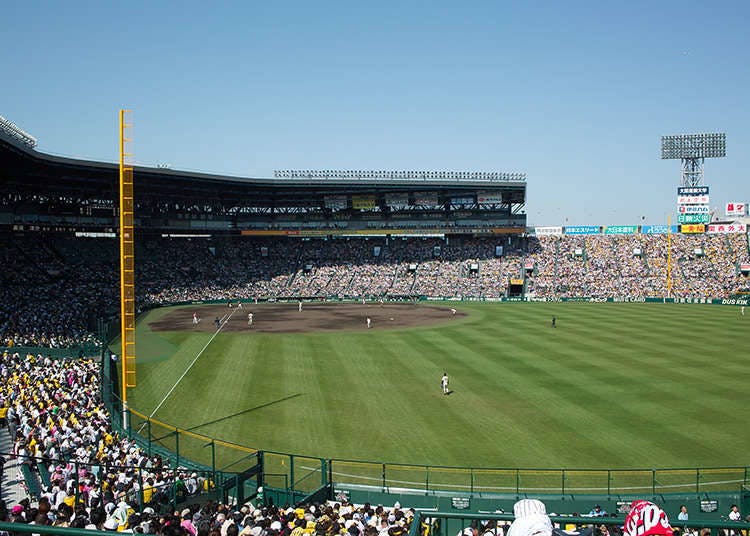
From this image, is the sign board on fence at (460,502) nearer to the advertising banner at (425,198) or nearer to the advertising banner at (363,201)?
the advertising banner at (363,201)

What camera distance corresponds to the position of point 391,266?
89188 millimetres

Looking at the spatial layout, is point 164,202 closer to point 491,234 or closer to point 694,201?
point 491,234

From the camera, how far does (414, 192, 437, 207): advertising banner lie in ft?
298

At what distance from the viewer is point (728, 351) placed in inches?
1533

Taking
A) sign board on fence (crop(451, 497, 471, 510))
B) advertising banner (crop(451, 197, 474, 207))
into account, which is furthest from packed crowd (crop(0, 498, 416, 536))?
advertising banner (crop(451, 197, 474, 207))

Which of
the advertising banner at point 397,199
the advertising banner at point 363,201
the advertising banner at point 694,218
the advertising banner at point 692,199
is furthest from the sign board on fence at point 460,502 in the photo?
the advertising banner at point 692,199

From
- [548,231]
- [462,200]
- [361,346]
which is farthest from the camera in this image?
[548,231]

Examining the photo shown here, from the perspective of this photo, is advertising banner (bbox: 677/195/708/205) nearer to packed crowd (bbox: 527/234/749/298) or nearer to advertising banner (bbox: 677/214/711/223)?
A: advertising banner (bbox: 677/214/711/223)

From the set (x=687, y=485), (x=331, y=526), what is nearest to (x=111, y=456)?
(x=331, y=526)

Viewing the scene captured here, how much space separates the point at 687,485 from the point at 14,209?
67693mm

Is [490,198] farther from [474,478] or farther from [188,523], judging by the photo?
[188,523]

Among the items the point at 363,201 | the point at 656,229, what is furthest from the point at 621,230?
the point at 363,201

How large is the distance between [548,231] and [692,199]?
22.3 metres

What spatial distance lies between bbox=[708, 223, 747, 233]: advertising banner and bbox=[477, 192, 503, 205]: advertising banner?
32215 millimetres
